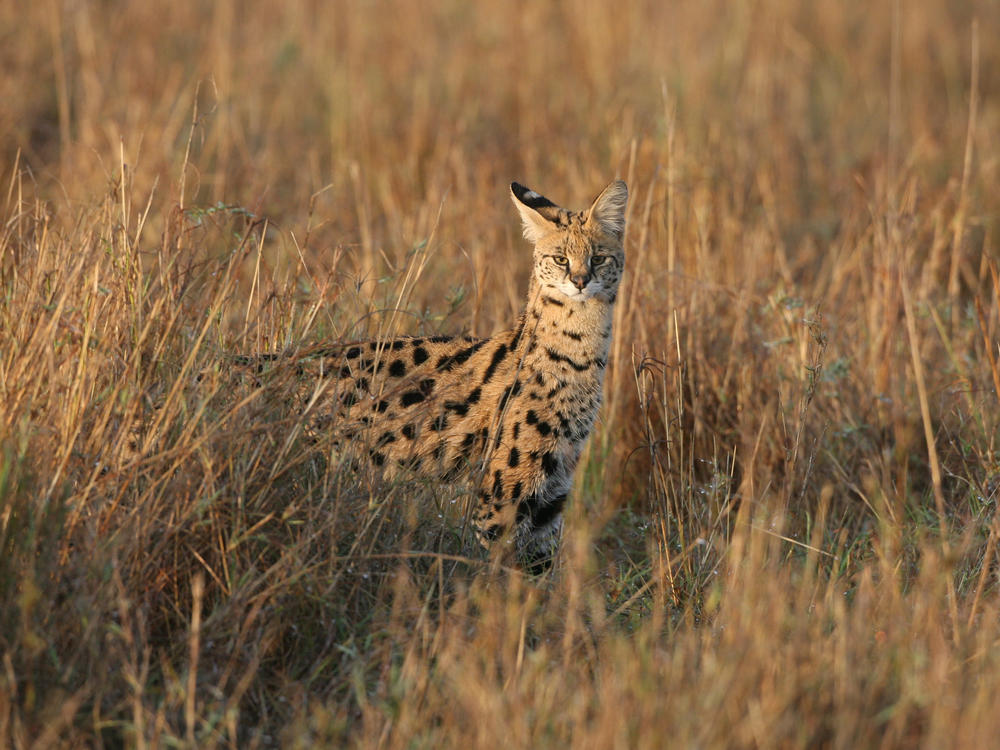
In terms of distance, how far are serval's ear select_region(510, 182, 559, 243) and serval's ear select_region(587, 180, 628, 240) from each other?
0.46ft

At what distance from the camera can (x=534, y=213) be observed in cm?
426

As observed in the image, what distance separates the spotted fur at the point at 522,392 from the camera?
387 cm

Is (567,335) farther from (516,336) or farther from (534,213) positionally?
(534,213)

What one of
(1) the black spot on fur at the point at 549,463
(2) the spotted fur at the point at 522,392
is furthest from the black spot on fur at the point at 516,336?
(1) the black spot on fur at the point at 549,463

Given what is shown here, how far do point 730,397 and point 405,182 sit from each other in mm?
2696

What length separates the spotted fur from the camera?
3.87 metres

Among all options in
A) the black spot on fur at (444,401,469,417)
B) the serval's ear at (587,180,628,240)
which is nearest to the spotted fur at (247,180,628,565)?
the black spot on fur at (444,401,469,417)

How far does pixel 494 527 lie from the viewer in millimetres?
3875

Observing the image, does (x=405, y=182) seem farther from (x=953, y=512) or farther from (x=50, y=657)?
(x=50, y=657)

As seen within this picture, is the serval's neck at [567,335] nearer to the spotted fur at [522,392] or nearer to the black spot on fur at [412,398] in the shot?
the spotted fur at [522,392]

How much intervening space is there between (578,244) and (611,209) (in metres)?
0.36

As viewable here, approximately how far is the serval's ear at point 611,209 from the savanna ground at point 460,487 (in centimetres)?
45

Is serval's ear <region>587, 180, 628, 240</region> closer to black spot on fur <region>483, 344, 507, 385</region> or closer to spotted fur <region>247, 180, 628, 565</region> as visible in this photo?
spotted fur <region>247, 180, 628, 565</region>

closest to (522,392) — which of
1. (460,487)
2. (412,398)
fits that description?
(412,398)
